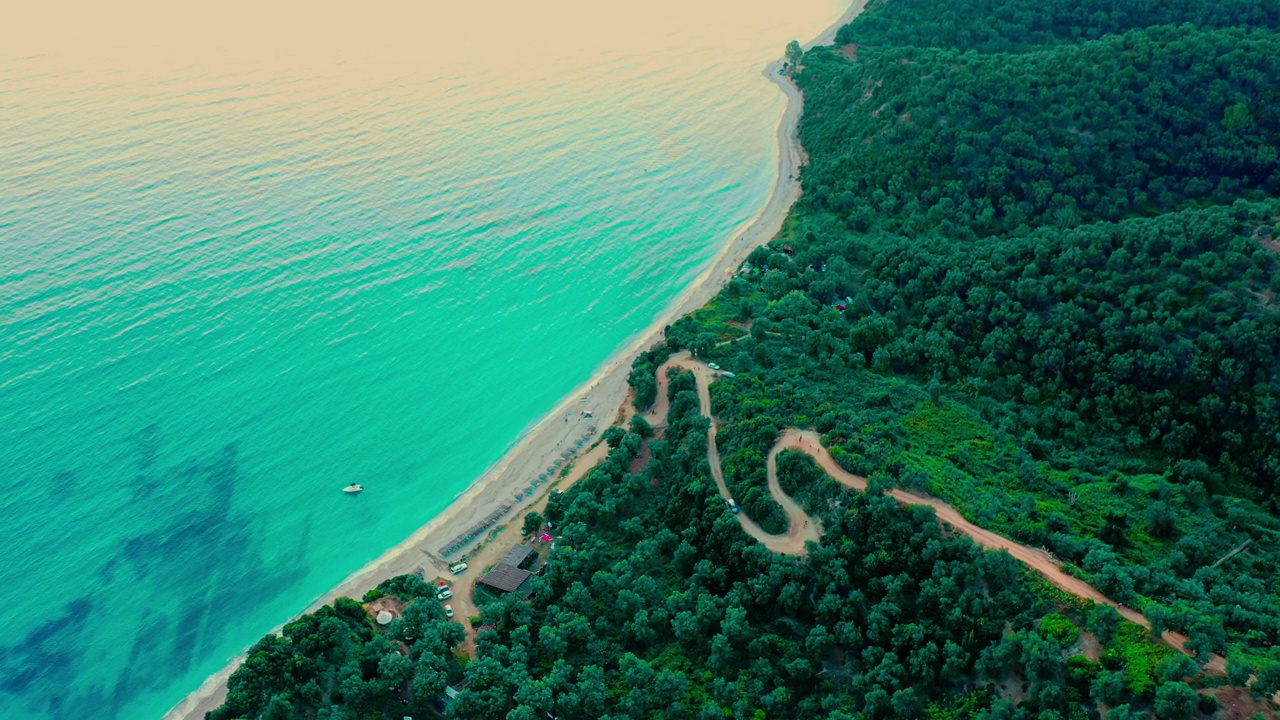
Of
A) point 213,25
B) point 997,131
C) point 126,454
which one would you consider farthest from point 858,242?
point 213,25

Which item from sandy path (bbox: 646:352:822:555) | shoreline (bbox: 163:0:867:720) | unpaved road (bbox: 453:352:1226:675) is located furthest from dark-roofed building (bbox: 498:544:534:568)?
sandy path (bbox: 646:352:822:555)

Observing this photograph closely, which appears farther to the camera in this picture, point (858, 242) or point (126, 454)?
point (858, 242)

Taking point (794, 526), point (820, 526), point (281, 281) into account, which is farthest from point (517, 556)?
point (281, 281)

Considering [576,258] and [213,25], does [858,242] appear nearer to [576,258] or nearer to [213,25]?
[576,258]

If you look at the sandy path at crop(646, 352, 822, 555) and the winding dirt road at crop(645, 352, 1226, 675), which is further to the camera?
the sandy path at crop(646, 352, 822, 555)

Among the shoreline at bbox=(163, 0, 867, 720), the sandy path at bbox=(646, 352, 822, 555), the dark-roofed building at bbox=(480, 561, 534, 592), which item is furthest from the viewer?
the shoreline at bbox=(163, 0, 867, 720)

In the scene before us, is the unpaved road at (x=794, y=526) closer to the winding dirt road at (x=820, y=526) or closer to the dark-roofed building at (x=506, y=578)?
the winding dirt road at (x=820, y=526)

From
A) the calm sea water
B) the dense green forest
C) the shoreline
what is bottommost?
the dense green forest

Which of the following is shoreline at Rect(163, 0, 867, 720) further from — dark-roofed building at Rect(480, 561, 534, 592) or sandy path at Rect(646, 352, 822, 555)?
sandy path at Rect(646, 352, 822, 555)
